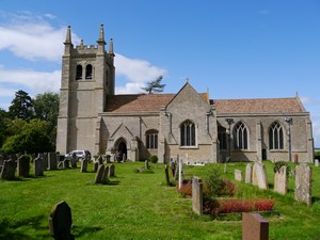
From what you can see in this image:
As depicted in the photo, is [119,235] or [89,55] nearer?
[119,235]

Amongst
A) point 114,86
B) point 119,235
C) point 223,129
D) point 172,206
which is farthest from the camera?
point 114,86

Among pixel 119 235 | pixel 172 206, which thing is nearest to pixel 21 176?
pixel 172 206

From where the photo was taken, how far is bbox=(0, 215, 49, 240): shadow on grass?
9133 mm

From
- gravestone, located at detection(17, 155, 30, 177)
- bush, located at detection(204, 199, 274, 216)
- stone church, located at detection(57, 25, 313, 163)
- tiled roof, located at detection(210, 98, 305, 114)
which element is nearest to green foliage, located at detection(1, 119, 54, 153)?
stone church, located at detection(57, 25, 313, 163)

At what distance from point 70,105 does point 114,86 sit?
24.3 feet

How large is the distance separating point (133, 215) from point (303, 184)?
546cm

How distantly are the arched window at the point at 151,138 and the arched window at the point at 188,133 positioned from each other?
369 cm

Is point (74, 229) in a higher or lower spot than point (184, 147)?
lower

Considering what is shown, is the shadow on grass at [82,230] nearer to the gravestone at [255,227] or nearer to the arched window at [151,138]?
the gravestone at [255,227]

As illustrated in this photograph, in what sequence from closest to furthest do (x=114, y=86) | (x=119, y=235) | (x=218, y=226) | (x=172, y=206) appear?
(x=119, y=235) < (x=218, y=226) < (x=172, y=206) < (x=114, y=86)

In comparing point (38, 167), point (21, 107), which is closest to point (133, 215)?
point (38, 167)

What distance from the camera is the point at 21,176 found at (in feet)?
63.8

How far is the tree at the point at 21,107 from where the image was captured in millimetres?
74500

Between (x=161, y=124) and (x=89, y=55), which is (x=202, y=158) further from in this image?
(x=89, y=55)
